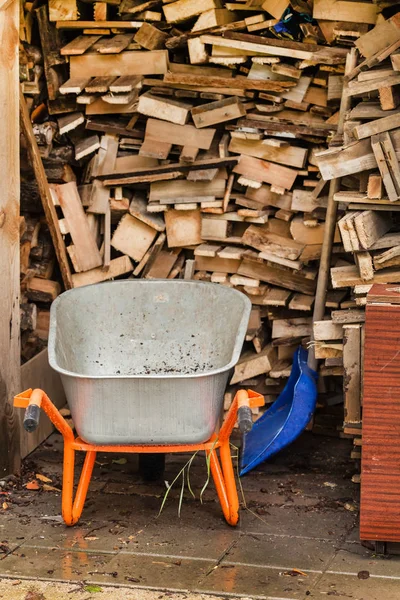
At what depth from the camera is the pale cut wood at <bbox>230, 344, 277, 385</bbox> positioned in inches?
194

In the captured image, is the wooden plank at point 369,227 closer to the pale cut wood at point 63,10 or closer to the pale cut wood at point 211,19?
the pale cut wood at point 211,19

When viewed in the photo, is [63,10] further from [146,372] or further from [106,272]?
[146,372]

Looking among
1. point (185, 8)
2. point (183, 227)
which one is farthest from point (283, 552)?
point (185, 8)

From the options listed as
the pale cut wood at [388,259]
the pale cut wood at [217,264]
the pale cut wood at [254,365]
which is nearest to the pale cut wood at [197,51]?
the pale cut wood at [217,264]

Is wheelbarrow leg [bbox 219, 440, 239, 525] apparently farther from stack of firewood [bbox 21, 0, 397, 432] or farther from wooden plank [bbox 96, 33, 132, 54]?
wooden plank [bbox 96, 33, 132, 54]

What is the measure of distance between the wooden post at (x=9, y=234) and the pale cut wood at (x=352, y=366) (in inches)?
57.8

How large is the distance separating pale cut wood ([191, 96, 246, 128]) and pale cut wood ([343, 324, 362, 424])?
4.20ft

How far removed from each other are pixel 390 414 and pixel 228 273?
1631mm

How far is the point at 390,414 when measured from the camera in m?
3.56

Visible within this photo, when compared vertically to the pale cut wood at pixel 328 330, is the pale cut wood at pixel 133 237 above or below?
above

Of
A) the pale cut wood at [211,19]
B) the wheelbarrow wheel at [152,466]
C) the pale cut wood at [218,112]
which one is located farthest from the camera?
the pale cut wood at [218,112]

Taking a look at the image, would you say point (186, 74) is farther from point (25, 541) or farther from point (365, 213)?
point (25, 541)

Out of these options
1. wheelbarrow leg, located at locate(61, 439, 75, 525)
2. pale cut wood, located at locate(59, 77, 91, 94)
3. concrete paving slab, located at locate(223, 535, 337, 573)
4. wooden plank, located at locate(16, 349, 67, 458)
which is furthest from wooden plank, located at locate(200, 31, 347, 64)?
concrete paving slab, located at locate(223, 535, 337, 573)

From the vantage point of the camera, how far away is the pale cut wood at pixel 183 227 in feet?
16.2
